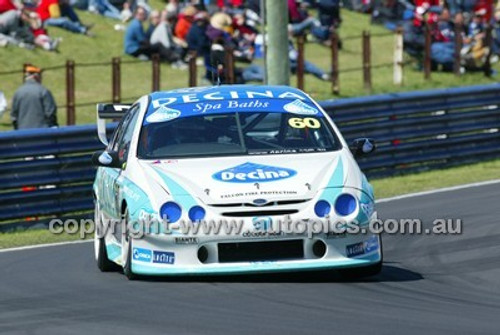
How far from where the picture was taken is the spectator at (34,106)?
18.3m

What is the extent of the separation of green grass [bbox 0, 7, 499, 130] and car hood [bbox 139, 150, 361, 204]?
11.9 meters

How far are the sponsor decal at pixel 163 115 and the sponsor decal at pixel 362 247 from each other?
1.99 meters

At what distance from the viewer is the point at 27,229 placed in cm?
1545

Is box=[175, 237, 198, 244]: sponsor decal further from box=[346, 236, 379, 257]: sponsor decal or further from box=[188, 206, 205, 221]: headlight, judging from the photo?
box=[346, 236, 379, 257]: sponsor decal

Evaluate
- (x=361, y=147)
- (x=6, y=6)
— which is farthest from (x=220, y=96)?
(x=6, y=6)

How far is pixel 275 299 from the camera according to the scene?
8742mm

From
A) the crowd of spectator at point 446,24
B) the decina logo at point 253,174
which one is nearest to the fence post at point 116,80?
the crowd of spectator at point 446,24

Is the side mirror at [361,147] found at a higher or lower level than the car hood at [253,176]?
lower

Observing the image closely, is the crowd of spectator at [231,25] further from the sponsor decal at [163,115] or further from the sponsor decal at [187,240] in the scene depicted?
the sponsor decal at [187,240]

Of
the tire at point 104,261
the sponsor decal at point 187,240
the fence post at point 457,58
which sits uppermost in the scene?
the sponsor decal at point 187,240

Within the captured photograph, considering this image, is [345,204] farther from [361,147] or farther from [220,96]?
[220,96]

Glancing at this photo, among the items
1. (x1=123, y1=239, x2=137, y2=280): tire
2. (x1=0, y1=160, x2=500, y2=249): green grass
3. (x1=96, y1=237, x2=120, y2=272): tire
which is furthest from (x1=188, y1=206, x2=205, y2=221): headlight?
(x1=0, y1=160, x2=500, y2=249): green grass

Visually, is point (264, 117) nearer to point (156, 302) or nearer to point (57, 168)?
point (156, 302)

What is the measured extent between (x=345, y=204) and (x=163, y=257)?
128cm
